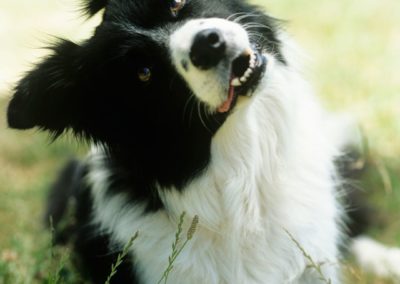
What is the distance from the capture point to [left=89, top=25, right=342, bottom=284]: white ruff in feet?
11.8

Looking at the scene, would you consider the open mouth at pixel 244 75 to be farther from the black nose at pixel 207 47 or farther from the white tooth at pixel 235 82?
the black nose at pixel 207 47

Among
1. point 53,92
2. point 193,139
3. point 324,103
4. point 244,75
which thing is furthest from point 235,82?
point 324,103

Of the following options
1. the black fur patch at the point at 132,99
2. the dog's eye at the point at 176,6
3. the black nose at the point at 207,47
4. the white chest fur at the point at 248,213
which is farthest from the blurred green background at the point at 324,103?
the black nose at the point at 207,47

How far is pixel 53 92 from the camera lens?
3469 millimetres

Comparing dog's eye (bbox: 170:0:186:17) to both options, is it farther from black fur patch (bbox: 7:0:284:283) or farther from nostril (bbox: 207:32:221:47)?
nostril (bbox: 207:32:221:47)

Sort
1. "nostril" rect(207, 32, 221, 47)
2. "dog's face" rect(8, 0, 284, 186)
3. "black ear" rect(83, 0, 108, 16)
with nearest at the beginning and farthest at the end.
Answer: "nostril" rect(207, 32, 221, 47) < "dog's face" rect(8, 0, 284, 186) < "black ear" rect(83, 0, 108, 16)

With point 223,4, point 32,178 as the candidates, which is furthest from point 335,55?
point 223,4

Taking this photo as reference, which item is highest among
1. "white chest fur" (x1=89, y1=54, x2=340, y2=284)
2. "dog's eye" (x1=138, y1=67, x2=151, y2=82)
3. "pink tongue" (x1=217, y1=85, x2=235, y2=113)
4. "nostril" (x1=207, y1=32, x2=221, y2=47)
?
"nostril" (x1=207, y1=32, x2=221, y2=47)

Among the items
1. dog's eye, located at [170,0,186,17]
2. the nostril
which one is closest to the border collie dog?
dog's eye, located at [170,0,186,17]

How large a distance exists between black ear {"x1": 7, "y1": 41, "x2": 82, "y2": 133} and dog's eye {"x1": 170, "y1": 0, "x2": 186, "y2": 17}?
0.53 m

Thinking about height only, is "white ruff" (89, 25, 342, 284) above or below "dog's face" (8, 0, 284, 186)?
below

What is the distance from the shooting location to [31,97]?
3344 millimetres

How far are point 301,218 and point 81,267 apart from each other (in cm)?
145

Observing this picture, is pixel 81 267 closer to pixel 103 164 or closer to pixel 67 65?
pixel 103 164
